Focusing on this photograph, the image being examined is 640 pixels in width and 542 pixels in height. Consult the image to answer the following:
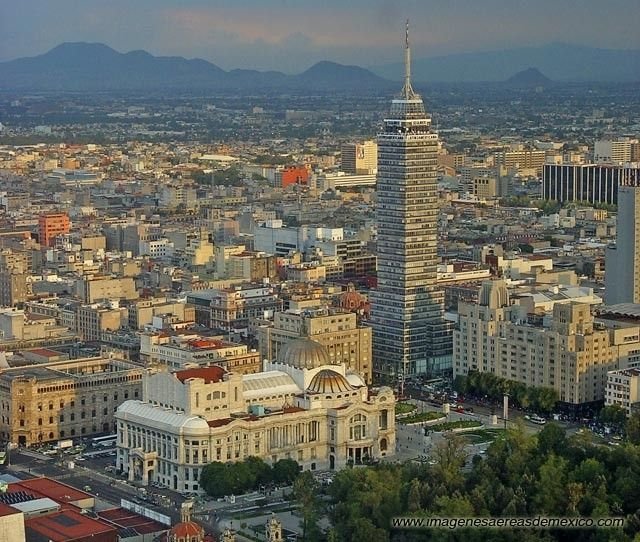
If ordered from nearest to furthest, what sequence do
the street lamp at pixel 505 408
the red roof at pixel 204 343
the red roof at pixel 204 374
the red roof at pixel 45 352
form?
the red roof at pixel 204 374
the street lamp at pixel 505 408
the red roof at pixel 204 343
the red roof at pixel 45 352

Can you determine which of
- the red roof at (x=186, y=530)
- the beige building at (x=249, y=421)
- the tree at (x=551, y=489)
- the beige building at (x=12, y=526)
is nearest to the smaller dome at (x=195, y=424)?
the beige building at (x=249, y=421)

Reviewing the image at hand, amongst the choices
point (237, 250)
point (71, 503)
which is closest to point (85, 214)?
point (237, 250)

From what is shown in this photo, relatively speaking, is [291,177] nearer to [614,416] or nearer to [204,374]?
[614,416]

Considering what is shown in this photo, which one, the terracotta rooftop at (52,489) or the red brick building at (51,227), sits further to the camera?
the red brick building at (51,227)

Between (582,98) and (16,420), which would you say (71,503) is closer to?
(16,420)

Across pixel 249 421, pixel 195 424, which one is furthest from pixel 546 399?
pixel 195 424

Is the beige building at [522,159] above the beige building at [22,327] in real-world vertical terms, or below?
above

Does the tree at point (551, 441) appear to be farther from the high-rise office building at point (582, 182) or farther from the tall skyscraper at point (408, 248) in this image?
the high-rise office building at point (582, 182)
